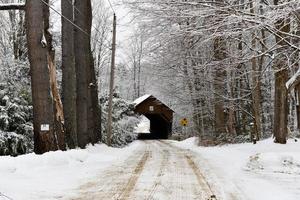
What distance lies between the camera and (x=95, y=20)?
48.3 metres

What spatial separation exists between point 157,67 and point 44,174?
66.6ft

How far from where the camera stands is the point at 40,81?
1229 cm

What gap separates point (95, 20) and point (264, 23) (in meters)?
40.2

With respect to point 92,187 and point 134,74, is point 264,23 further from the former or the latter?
point 134,74

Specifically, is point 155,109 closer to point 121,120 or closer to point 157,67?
point 121,120

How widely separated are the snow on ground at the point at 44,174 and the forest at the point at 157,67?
991 millimetres

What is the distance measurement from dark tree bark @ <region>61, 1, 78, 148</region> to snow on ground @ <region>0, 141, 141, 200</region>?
9.53ft

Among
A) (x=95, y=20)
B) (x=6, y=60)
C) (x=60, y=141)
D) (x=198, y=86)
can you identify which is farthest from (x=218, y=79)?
(x=95, y=20)

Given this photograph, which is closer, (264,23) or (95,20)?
(264,23)

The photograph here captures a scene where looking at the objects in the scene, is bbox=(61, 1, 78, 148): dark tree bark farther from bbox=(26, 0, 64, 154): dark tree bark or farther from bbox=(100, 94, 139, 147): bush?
bbox=(100, 94, 139, 147): bush

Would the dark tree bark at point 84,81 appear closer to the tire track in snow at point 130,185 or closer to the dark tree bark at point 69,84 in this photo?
the dark tree bark at point 69,84

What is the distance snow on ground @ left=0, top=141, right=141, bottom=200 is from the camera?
291 inches

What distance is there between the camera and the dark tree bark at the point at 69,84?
628 inches

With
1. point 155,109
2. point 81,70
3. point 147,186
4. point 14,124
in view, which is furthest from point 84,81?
point 155,109
